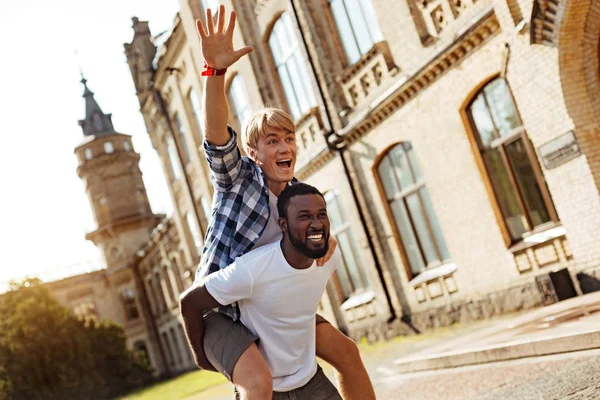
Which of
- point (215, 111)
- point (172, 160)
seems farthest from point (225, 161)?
point (172, 160)

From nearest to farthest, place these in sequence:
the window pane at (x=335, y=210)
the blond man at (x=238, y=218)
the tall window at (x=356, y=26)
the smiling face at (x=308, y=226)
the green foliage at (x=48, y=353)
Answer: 1. the smiling face at (x=308, y=226)
2. the blond man at (x=238, y=218)
3. the tall window at (x=356, y=26)
4. the window pane at (x=335, y=210)
5. the green foliage at (x=48, y=353)

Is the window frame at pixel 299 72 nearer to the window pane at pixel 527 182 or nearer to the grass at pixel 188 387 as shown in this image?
the window pane at pixel 527 182

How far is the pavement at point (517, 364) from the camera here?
5.69m

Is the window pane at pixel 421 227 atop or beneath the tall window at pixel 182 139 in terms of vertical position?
beneath

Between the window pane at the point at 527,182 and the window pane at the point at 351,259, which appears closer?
the window pane at the point at 527,182

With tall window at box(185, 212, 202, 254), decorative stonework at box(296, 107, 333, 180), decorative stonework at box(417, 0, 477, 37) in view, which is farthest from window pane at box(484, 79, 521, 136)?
tall window at box(185, 212, 202, 254)

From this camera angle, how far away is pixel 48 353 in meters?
34.2

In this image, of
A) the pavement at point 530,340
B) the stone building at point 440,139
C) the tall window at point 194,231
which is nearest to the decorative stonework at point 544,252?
the stone building at point 440,139

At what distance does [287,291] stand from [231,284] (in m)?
0.25

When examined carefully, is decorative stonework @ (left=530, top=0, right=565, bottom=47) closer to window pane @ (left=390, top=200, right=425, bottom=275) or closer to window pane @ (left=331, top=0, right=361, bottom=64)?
window pane @ (left=390, top=200, right=425, bottom=275)

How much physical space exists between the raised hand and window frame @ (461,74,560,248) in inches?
356

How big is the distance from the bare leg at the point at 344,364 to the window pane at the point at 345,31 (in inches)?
517

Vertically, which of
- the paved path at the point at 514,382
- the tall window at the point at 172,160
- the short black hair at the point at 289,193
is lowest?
the paved path at the point at 514,382

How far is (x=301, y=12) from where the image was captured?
1702 centimetres
